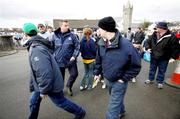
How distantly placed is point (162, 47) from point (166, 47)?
4.1 inches

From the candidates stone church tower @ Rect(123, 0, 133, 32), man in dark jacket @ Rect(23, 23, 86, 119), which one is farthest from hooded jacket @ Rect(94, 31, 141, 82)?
stone church tower @ Rect(123, 0, 133, 32)

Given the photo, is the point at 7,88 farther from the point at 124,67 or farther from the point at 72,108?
the point at 124,67

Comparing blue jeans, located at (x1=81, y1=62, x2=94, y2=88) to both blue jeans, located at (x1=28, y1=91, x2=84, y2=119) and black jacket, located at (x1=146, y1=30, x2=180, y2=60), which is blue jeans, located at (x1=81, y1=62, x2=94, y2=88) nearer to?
black jacket, located at (x1=146, y1=30, x2=180, y2=60)

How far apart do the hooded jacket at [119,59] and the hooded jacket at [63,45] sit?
1748 mm

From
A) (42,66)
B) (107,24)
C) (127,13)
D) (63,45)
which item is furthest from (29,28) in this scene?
(127,13)

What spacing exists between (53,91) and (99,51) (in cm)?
99

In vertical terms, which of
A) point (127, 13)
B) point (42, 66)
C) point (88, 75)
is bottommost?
point (88, 75)

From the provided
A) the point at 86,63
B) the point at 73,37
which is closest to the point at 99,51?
the point at 73,37

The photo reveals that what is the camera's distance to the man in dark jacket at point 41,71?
2.70m

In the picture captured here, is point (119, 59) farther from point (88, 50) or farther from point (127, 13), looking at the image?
point (127, 13)

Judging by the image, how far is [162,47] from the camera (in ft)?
16.8

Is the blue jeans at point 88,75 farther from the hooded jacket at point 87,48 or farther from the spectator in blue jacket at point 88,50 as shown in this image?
the hooded jacket at point 87,48

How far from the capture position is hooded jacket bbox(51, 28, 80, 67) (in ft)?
14.8

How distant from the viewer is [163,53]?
5133 millimetres
